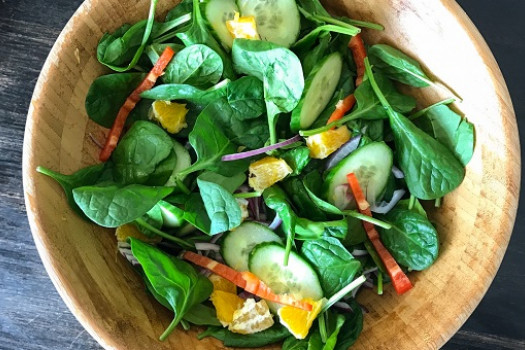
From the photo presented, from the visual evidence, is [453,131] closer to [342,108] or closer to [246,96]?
[342,108]

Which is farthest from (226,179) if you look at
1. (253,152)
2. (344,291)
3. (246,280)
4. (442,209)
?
(442,209)

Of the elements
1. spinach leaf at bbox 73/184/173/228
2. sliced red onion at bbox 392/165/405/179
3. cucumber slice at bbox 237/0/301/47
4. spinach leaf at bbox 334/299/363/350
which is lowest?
spinach leaf at bbox 334/299/363/350

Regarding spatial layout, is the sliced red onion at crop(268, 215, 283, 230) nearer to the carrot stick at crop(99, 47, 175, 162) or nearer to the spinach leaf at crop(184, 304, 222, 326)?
the spinach leaf at crop(184, 304, 222, 326)

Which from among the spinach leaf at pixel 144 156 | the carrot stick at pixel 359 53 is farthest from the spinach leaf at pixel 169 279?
the carrot stick at pixel 359 53

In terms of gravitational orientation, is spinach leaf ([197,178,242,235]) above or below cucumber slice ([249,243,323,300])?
above

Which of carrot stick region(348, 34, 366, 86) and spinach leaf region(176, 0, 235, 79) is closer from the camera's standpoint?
spinach leaf region(176, 0, 235, 79)

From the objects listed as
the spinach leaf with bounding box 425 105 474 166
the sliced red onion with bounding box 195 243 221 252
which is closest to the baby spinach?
the spinach leaf with bounding box 425 105 474 166
